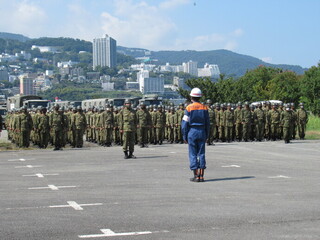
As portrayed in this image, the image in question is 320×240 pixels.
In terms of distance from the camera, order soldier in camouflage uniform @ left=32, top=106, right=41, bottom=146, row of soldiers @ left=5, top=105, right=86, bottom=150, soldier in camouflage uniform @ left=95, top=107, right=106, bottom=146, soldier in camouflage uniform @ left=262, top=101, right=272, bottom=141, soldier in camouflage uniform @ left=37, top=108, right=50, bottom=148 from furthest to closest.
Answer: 1. soldier in camouflage uniform @ left=262, top=101, right=272, bottom=141
2. soldier in camouflage uniform @ left=95, top=107, right=106, bottom=146
3. soldier in camouflage uniform @ left=32, top=106, right=41, bottom=146
4. soldier in camouflage uniform @ left=37, top=108, right=50, bottom=148
5. row of soldiers @ left=5, top=105, right=86, bottom=150

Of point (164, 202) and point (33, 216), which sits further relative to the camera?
point (164, 202)

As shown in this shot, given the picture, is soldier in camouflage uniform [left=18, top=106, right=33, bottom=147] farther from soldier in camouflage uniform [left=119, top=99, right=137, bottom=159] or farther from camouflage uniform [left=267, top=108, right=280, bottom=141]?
camouflage uniform [left=267, top=108, right=280, bottom=141]

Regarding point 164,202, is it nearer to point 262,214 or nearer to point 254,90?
point 262,214

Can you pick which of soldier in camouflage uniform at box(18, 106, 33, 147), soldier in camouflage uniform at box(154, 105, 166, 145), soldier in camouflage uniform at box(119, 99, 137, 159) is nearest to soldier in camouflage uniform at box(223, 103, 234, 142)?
soldier in camouflage uniform at box(154, 105, 166, 145)

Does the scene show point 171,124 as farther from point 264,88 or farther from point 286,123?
point 264,88

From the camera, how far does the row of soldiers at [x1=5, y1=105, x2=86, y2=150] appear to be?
2655cm

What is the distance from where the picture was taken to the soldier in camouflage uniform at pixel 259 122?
31.6 metres

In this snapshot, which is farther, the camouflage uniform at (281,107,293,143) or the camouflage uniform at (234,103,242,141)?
the camouflage uniform at (234,103,242,141)

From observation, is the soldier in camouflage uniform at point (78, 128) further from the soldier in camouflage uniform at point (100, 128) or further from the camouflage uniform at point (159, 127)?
the camouflage uniform at point (159, 127)

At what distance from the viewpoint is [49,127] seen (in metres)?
27.6

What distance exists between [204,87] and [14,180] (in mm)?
43940

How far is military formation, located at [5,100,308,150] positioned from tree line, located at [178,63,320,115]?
23179 millimetres

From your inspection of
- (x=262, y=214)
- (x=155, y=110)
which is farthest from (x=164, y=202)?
(x=155, y=110)

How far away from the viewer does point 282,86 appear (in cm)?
9456
